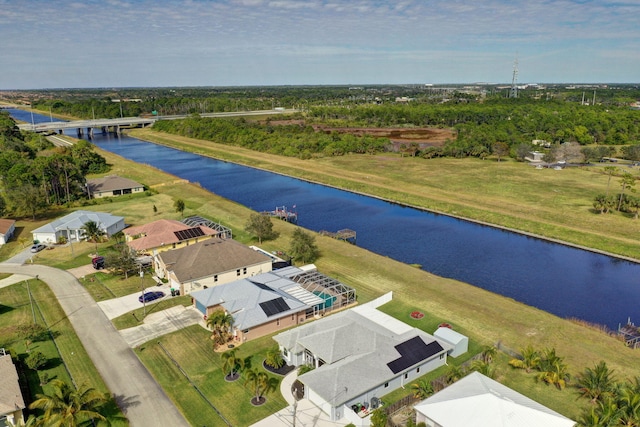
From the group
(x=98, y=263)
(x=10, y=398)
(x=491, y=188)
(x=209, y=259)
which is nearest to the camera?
(x=10, y=398)

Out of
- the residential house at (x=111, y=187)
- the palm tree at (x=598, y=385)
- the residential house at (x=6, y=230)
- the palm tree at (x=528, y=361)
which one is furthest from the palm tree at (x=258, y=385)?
the residential house at (x=111, y=187)

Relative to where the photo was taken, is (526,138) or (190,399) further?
(526,138)

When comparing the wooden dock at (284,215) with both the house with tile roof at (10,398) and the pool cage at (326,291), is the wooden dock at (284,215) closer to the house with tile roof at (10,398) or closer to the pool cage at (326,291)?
the pool cage at (326,291)

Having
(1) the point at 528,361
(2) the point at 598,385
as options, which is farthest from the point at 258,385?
(2) the point at 598,385

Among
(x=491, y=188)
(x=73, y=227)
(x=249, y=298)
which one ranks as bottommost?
(x=249, y=298)

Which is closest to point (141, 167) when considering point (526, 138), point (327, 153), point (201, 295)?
point (327, 153)

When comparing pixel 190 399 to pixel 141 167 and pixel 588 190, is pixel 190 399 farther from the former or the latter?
pixel 141 167

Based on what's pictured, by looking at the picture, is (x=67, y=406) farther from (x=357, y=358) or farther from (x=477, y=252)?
(x=477, y=252)
